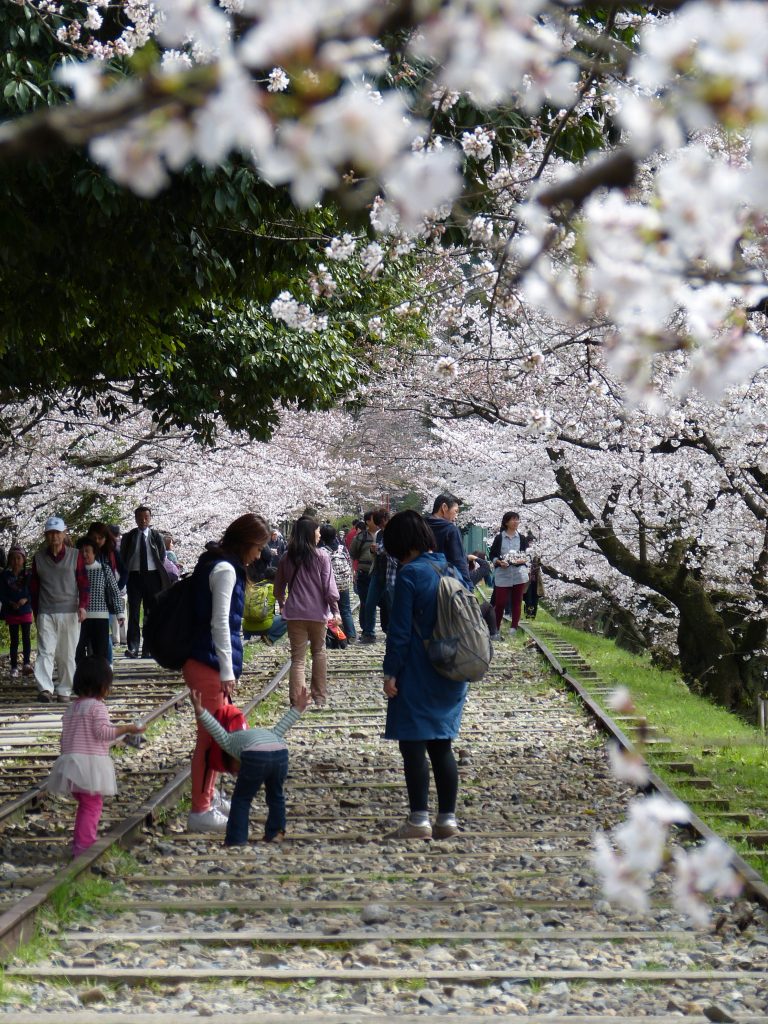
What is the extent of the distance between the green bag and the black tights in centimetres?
→ 1047

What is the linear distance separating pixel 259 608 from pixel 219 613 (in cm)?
1134

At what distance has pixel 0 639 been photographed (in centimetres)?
2167

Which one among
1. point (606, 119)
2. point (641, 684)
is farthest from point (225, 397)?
point (606, 119)

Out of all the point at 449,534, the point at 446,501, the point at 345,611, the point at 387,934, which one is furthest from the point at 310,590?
the point at 345,611

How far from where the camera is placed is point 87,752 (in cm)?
668

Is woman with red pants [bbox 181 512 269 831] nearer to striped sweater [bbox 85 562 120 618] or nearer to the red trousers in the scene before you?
the red trousers

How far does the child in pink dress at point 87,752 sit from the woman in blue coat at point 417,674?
1.42 m

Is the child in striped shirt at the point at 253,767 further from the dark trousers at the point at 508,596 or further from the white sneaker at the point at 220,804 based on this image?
the dark trousers at the point at 508,596

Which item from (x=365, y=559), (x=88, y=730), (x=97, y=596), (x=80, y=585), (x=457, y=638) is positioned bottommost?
(x=88, y=730)

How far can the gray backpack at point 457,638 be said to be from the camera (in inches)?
267

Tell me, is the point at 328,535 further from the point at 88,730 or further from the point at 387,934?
the point at 387,934

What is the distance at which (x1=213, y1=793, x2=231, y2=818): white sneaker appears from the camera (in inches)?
306

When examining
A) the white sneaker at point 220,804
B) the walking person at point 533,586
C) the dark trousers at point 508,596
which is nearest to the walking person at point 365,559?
the dark trousers at point 508,596

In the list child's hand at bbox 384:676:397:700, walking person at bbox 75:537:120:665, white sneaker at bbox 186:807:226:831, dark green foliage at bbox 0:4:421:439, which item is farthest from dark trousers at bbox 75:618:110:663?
child's hand at bbox 384:676:397:700
